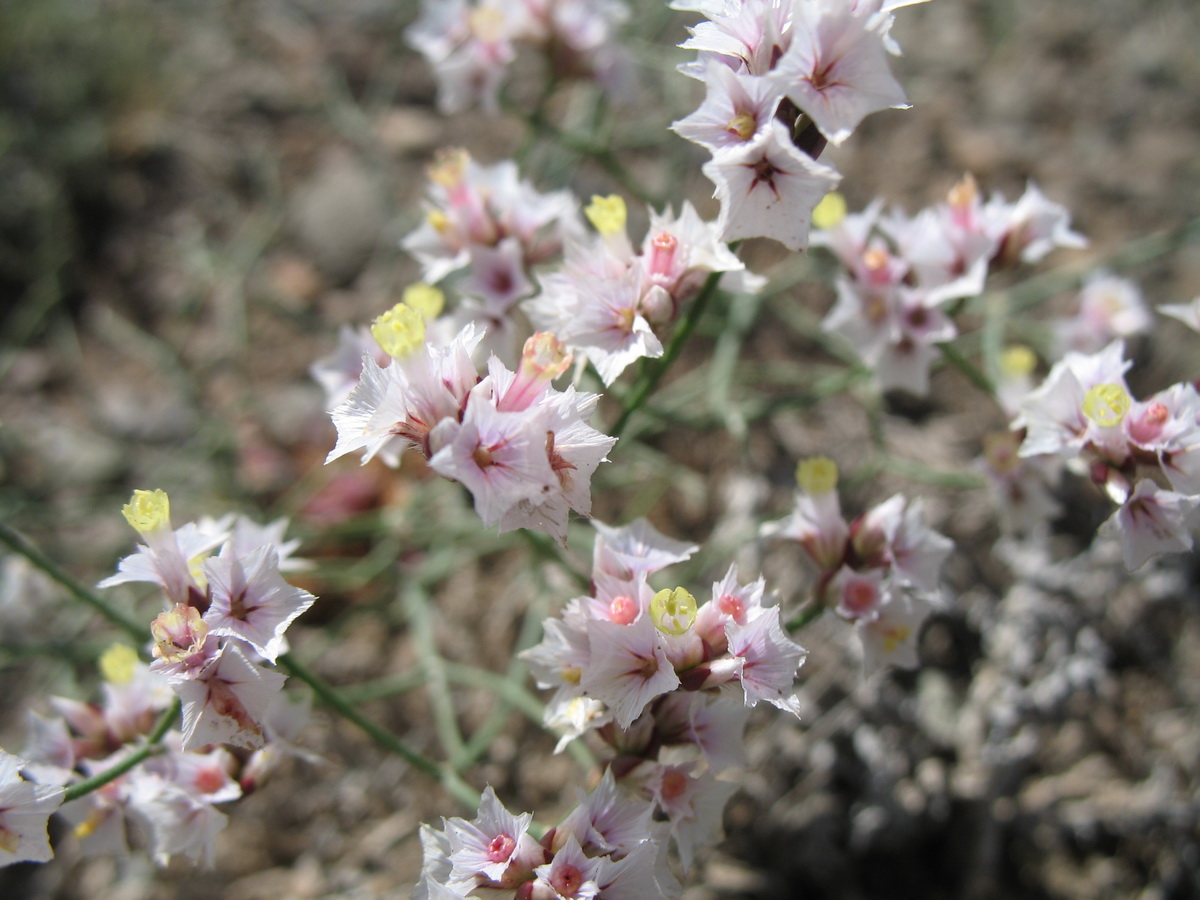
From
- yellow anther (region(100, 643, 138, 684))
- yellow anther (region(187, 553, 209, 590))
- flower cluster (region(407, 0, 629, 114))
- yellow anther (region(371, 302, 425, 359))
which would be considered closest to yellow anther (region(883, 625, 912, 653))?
yellow anther (region(371, 302, 425, 359))

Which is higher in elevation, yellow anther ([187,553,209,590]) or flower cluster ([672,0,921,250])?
flower cluster ([672,0,921,250])

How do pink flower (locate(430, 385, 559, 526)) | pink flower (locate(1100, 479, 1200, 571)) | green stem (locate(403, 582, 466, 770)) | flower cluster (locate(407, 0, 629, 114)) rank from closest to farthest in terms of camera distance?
Result: pink flower (locate(430, 385, 559, 526)), pink flower (locate(1100, 479, 1200, 571)), green stem (locate(403, 582, 466, 770)), flower cluster (locate(407, 0, 629, 114))

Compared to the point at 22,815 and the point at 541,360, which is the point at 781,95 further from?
the point at 22,815

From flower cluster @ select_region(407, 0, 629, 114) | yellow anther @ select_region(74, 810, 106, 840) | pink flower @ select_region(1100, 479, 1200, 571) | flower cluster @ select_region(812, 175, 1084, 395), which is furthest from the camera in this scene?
flower cluster @ select_region(407, 0, 629, 114)

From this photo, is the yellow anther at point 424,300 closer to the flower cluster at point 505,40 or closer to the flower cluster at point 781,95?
the flower cluster at point 781,95

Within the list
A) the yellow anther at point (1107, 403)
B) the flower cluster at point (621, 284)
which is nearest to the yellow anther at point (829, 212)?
the flower cluster at point (621, 284)

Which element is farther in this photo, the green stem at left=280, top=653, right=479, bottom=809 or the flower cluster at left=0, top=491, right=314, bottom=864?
the green stem at left=280, top=653, right=479, bottom=809

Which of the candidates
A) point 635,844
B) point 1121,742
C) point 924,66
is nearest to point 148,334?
point 635,844

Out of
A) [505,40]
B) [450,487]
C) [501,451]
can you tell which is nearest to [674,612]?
[501,451]

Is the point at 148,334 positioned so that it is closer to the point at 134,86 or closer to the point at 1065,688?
the point at 134,86

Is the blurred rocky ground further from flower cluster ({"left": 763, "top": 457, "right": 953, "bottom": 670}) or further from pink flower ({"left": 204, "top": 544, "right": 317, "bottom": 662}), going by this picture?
pink flower ({"left": 204, "top": 544, "right": 317, "bottom": 662})
